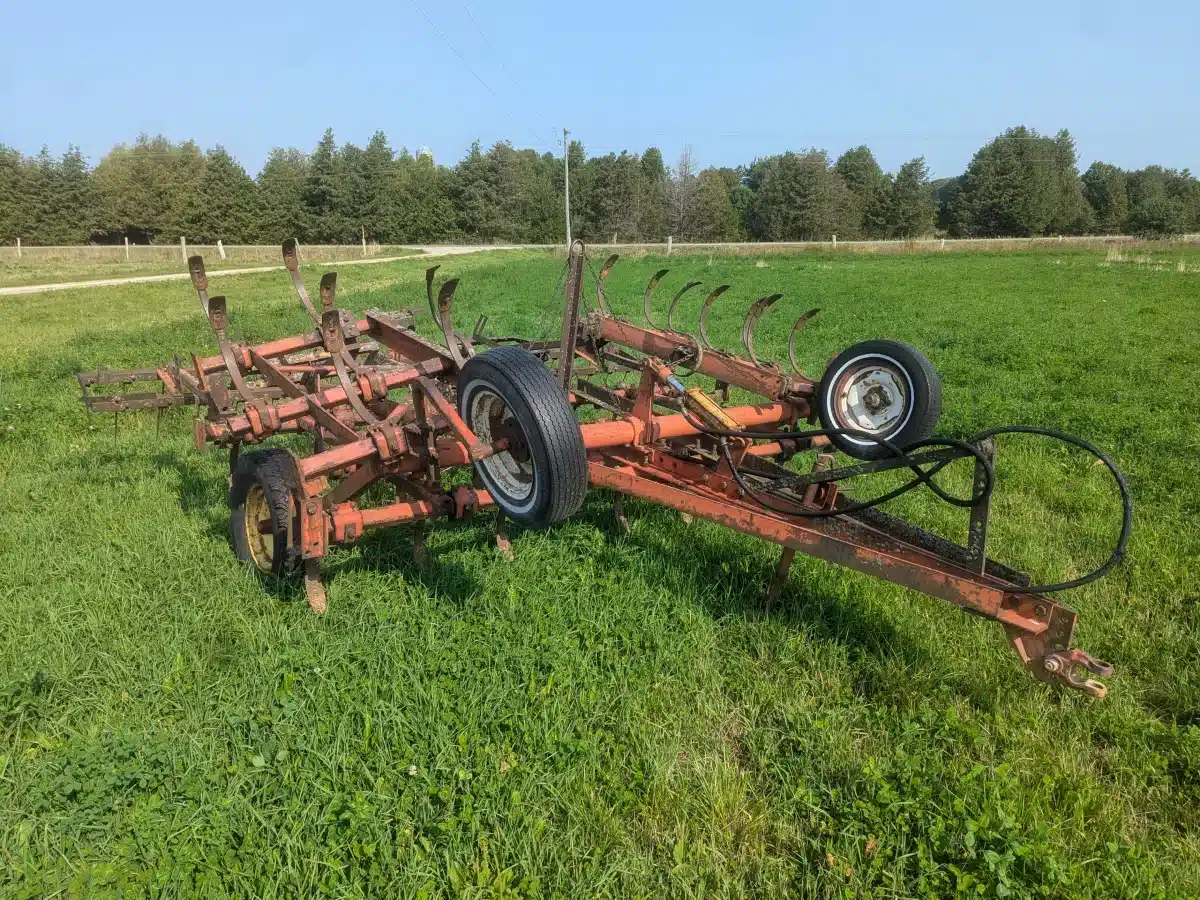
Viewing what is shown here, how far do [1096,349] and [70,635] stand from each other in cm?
1377

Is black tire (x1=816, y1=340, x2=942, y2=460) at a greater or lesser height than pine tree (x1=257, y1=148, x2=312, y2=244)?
lesser

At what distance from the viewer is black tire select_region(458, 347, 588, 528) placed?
3438 millimetres

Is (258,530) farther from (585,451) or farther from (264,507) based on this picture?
(585,451)

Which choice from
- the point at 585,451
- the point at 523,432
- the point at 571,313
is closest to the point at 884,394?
the point at 571,313

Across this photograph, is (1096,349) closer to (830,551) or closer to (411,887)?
(830,551)

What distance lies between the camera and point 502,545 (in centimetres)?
525

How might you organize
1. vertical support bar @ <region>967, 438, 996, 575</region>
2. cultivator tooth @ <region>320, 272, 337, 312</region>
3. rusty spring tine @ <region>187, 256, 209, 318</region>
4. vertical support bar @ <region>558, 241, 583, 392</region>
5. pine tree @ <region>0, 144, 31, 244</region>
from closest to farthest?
vertical support bar @ <region>967, 438, 996, 575</region>
vertical support bar @ <region>558, 241, 583, 392</region>
rusty spring tine @ <region>187, 256, 209, 318</region>
cultivator tooth @ <region>320, 272, 337, 312</region>
pine tree @ <region>0, 144, 31, 244</region>

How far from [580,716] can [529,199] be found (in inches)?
3095

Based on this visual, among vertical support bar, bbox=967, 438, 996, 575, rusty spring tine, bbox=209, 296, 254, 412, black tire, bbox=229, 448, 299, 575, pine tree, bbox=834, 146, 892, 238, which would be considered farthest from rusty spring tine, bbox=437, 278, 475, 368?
pine tree, bbox=834, 146, 892, 238

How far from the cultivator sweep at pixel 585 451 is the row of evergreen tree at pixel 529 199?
6297cm

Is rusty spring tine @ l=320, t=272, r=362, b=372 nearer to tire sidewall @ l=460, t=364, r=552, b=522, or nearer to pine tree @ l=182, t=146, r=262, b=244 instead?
tire sidewall @ l=460, t=364, r=552, b=522

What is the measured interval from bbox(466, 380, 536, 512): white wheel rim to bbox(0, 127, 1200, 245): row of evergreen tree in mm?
64367

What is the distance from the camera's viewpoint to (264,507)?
191 inches

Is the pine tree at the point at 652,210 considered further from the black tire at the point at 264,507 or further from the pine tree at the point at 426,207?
the black tire at the point at 264,507
